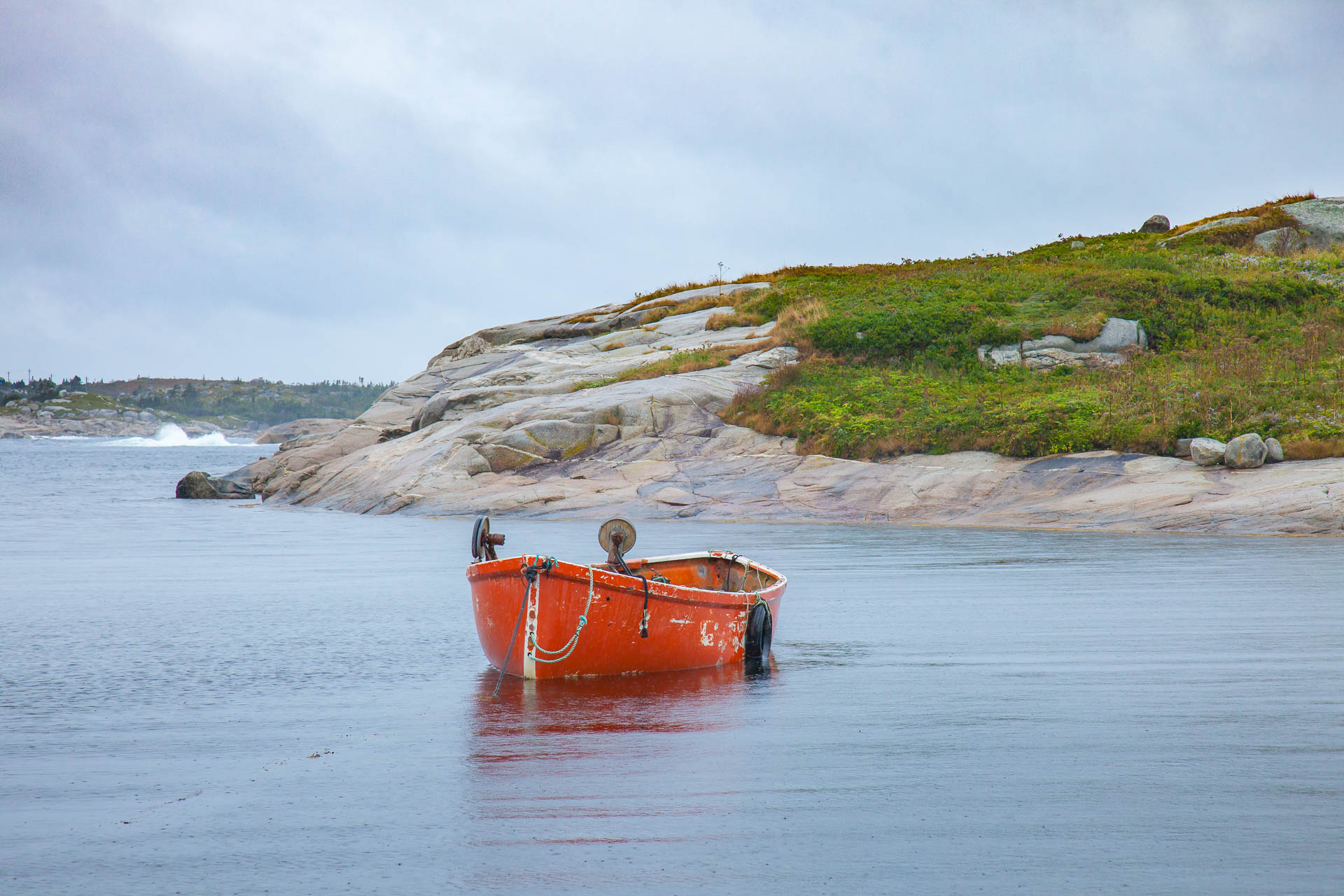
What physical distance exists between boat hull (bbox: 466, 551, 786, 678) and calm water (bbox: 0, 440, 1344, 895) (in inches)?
9.6

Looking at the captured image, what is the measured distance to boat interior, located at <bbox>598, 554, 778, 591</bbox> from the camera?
13734mm

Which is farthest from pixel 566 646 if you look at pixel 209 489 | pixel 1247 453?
pixel 209 489

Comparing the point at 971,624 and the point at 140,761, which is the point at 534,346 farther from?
the point at 140,761

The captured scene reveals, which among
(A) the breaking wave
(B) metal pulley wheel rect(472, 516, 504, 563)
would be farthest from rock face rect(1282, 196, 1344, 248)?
(A) the breaking wave

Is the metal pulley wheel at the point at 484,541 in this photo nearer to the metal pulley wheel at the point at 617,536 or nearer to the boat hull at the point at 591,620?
the boat hull at the point at 591,620

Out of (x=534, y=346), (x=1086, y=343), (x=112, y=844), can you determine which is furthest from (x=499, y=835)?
(x=534, y=346)

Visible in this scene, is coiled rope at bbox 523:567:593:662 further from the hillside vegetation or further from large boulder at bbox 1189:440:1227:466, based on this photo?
the hillside vegetation

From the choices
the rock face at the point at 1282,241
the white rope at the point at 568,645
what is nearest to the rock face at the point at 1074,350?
the rock face at the point at 1282,241

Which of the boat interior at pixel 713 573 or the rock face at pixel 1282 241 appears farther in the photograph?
the rock face at pixel 1282 241

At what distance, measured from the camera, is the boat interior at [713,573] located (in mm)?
13734

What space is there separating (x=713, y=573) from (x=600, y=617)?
374 centimetres

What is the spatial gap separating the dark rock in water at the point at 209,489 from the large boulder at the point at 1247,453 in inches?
1353

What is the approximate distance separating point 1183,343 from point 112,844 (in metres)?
34.0

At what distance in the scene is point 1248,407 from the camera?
88.1ft
